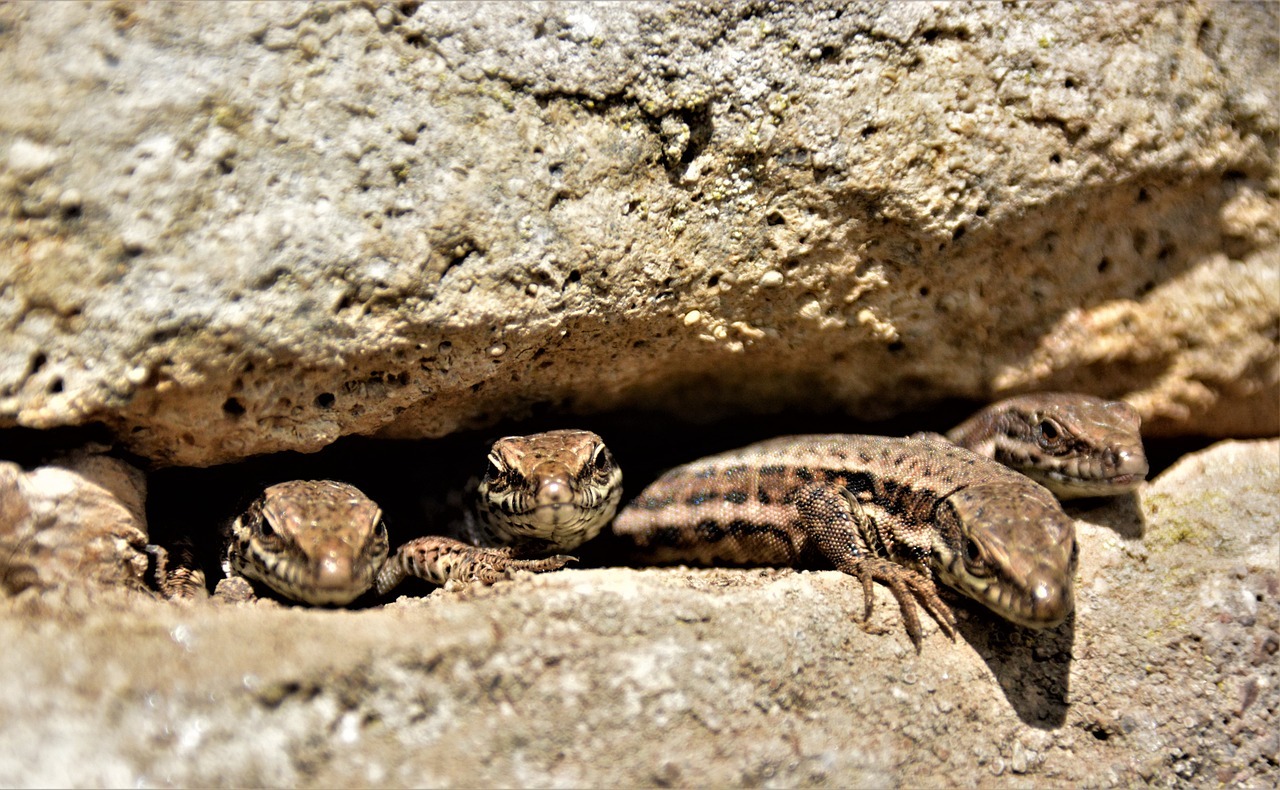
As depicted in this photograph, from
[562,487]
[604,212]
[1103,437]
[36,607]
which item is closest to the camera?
[36,607]

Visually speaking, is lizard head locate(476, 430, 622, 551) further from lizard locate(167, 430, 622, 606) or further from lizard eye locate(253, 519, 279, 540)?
lizard eye locate(253, 519, 279, 540)

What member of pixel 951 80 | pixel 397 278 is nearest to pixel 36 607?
pixel 397 278

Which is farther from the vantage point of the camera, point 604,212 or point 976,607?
point 976,607

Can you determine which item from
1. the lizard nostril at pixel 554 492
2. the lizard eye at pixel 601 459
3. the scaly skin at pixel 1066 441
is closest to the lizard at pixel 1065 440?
the scaly skin at pixel 1066 441

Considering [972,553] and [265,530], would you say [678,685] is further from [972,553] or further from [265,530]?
[265,530]

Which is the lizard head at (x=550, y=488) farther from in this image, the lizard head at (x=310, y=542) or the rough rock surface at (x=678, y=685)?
the lizard head at (x=310, y=542)

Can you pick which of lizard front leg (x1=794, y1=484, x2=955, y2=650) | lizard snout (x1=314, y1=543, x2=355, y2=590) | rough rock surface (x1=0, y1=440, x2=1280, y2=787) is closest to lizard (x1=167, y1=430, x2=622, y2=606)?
lizard snout (x1=314, y1=543, x2=355, y2=590)

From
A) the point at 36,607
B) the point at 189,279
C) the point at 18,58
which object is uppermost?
the point at 18,58

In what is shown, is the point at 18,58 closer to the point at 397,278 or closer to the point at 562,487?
the point at 397,278
